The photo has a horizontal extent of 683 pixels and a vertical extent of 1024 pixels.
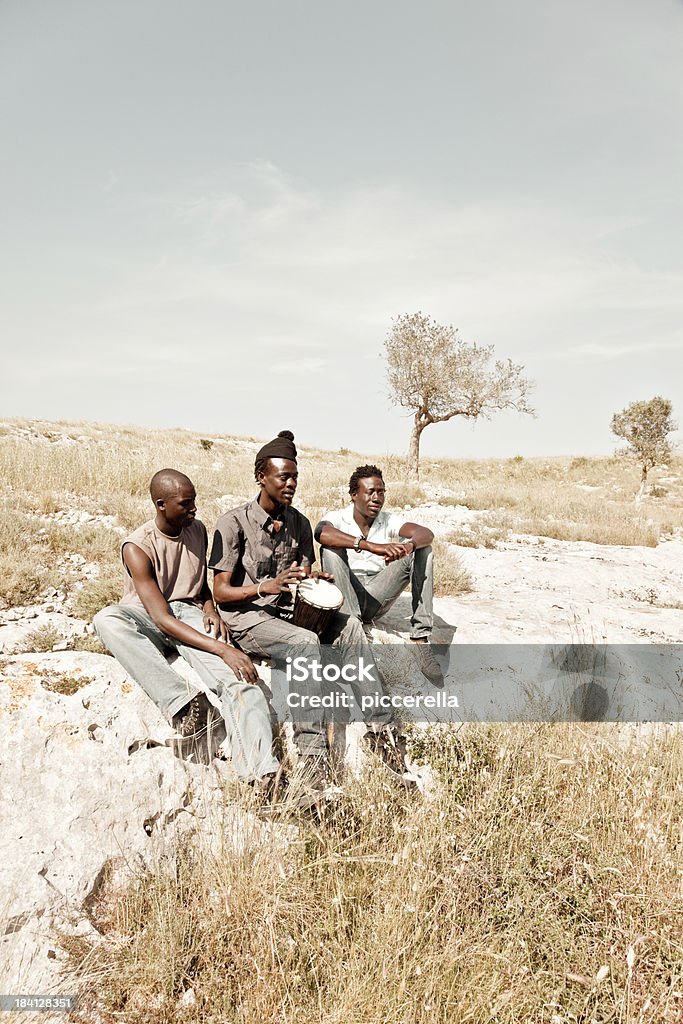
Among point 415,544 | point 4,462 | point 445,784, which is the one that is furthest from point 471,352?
point 445,784

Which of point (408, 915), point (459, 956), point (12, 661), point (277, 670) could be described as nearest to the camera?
point (459, 956)

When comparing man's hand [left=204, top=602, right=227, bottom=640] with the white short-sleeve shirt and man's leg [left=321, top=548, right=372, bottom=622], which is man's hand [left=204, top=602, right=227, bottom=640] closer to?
man's leg [left=321, top=548, right=372, bottom=622]

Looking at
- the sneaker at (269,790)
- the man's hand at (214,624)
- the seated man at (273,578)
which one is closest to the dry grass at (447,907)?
the sneaker at (269,790)

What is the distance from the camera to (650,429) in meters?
27.8

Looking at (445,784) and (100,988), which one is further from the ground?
(445,784)

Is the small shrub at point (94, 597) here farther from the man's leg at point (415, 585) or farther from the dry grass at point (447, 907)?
the dry grass at point (447, 907)

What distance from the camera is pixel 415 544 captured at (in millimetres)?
5156

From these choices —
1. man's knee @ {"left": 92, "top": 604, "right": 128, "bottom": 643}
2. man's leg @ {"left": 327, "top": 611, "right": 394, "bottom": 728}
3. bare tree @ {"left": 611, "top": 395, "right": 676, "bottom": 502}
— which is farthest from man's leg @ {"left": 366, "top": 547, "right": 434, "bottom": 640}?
bare tree @ {"left": 611, "top": 395, "right": 676, "bottom": 502}

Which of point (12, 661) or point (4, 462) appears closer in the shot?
point (12, 661)

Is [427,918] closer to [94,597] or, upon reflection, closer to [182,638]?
[182,638]

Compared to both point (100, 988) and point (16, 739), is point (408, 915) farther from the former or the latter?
point (16, 739)

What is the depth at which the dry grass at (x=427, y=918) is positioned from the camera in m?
2.70

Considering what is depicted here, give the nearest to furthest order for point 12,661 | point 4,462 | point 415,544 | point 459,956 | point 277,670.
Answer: point 459,956, point 12,661, point 277,670, point 415,544, point 4,462

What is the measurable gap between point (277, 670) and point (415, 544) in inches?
59.2
